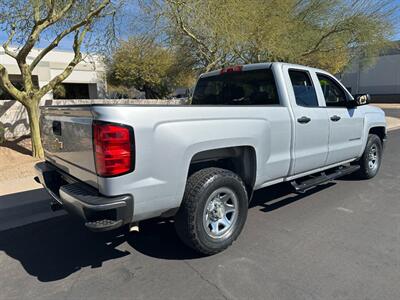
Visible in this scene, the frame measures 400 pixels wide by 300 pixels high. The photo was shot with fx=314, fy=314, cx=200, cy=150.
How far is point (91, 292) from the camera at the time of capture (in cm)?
275

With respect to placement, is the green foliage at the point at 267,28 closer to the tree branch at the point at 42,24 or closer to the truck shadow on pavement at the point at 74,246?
the tree branch at the point at 42,24

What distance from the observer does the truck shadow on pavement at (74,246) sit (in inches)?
126

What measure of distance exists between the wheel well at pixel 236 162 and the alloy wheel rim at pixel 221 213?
0.35 meters

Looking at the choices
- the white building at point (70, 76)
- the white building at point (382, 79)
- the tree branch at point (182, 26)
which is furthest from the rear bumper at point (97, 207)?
the white building at point (382, 79)

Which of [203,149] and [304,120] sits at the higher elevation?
[304,120]

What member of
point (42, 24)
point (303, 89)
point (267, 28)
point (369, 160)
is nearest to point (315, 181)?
point (303, 89)

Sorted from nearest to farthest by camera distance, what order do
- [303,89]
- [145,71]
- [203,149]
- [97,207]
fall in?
[97,207] → [203,149] → [303,89] → [145,71]

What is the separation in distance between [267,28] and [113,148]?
12098mm

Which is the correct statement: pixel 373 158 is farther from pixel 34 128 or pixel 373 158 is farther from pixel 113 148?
pixel 34 128

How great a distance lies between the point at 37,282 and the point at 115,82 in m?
26.6

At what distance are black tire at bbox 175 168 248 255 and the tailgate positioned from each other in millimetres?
905

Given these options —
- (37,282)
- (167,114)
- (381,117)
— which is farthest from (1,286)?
(381,117)

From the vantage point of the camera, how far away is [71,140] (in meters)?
3.08

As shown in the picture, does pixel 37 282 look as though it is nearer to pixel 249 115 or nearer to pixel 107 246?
pixel 107 246
